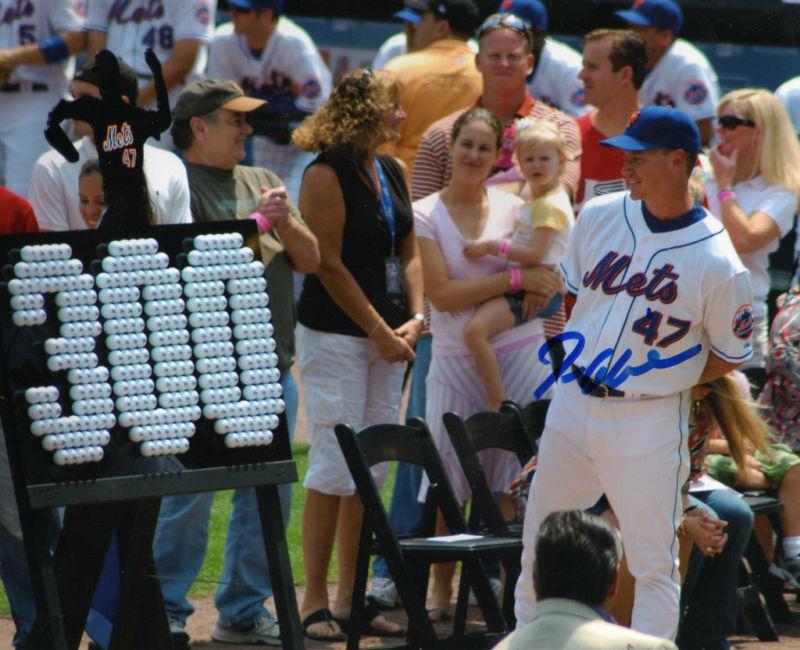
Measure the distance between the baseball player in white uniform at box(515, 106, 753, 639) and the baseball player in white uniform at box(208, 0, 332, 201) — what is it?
431cm

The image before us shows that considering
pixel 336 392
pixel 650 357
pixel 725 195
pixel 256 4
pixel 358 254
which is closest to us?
pixel 650 357

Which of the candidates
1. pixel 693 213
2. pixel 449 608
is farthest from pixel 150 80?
pixel 693 213

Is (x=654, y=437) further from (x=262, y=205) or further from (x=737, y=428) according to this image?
(x=262, y=205)

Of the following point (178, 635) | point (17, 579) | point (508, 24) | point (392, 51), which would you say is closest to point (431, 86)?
point (508, 24)

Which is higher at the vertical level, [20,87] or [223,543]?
[20,87]

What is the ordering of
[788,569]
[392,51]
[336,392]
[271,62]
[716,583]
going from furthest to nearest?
[392,51]
[271,62]
[788,569]
[336,392]
[716,583]

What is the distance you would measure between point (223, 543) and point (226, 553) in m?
1.19

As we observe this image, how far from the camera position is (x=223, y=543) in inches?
258

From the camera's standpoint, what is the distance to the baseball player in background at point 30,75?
7.94m

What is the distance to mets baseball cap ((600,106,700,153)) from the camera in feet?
14.7

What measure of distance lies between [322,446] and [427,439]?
1.64ft

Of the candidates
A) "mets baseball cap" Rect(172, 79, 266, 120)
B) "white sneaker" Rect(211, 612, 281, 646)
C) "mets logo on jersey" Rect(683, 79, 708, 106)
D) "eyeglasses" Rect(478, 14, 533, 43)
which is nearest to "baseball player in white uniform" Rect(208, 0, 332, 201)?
"eyeglasses" Rect(478, 14, 533, 43)

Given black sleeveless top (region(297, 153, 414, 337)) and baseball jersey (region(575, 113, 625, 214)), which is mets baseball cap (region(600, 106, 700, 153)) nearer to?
black sleeveless top (region(297, 153, 414, 337))

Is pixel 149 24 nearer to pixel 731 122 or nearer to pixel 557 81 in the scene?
pixel 557 81
